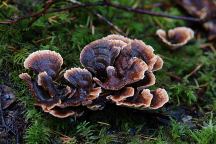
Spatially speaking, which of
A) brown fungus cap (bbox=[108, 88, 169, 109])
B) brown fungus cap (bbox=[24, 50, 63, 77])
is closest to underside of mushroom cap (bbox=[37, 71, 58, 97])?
brown fungus cap (bbox=[24, 50, 63, 77])

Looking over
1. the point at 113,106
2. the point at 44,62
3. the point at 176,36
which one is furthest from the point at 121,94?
the point at 176,36

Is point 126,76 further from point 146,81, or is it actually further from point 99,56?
point 99,56

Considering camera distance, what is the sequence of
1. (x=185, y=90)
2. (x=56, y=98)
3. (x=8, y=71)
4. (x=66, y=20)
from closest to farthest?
(x=56, y=98), (x=8, y=71), (x=185, y=90), (x=66, y=20)

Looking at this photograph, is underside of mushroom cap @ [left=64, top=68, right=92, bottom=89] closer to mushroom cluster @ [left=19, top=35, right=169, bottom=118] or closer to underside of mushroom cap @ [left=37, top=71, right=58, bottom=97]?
mushroom cluster @ [left=19, top=35, right=169, bottom=118]

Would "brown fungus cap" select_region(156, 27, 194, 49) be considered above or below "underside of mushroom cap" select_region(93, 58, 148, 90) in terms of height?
below

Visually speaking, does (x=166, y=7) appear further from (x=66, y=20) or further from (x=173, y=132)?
(x=173, y=132)

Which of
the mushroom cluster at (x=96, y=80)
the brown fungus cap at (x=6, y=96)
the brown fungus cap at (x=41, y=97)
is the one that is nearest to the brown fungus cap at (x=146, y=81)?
the mushroom cluster at (x=96, y=80)

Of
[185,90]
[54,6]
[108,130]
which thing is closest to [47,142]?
[108,130]
